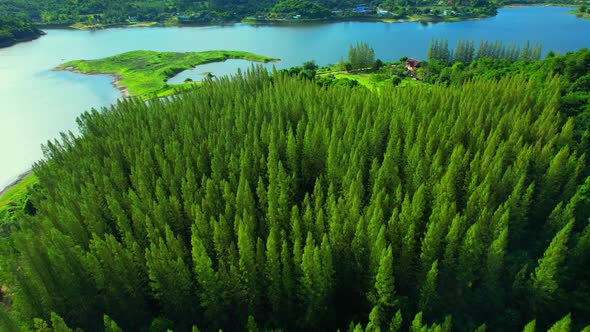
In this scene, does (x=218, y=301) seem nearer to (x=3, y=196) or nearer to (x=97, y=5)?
(x=3, y=196)

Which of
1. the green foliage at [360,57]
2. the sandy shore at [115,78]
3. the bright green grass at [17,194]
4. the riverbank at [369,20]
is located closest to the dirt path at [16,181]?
the bright green grass at [17,194]

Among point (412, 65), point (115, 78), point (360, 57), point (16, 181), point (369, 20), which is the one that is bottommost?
point (16, 181)

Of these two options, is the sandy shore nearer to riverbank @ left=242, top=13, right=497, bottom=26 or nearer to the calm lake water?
the calm lake water

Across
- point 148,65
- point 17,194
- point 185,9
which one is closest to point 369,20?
point 185,9

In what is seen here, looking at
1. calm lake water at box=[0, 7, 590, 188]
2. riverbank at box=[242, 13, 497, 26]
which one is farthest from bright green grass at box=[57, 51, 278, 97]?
riverbank at box=[242, 13, 497, 26]

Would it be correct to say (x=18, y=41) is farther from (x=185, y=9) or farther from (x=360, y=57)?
(x=360, y=57)

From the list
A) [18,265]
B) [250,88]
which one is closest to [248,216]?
[18,265]

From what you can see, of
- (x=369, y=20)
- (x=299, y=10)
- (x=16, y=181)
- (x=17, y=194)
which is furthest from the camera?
(x=299, y=10)
